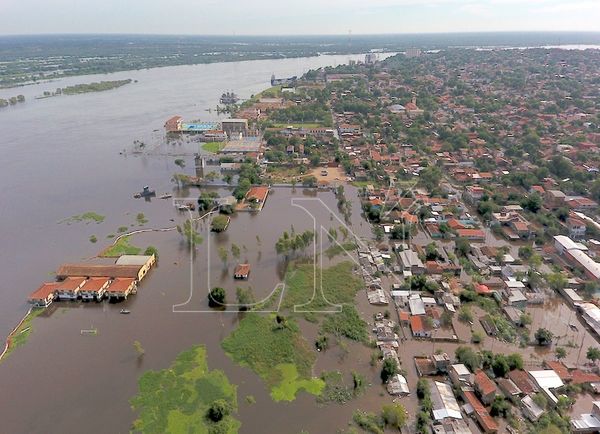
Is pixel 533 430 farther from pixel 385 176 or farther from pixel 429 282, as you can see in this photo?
pixel 385 176

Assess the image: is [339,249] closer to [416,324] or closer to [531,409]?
[416,324]

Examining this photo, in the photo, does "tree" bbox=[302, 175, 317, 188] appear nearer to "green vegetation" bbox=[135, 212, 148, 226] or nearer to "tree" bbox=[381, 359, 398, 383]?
"green vegetation" bbox=[135, 212, 148, 226]

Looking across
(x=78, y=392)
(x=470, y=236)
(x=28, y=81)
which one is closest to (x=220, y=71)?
(x=28, y=81)

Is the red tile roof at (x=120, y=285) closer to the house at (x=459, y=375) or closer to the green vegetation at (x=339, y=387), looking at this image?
the green vegetation at (x=339, y=387)

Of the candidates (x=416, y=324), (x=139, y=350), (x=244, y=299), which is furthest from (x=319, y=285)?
(x=139, y=350)

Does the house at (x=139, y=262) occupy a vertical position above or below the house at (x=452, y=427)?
below

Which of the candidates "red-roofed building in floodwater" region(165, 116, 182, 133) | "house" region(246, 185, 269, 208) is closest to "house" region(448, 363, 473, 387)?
"house" region(246, 185, 269, 208)

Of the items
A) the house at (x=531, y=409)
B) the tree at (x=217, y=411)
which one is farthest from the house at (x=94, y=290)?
the house at (x=531, y=409)
